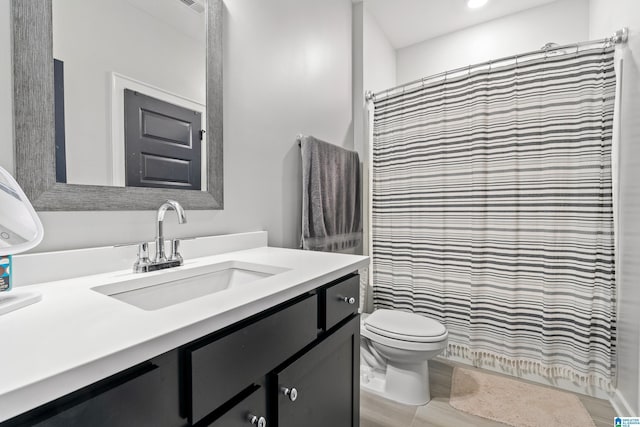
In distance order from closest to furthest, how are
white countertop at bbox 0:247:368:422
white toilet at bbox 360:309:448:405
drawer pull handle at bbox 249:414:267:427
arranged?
white countertop at bbox 0:247:368:422
drawer pull handle at bbox 249:414:267:427
white toilet at bbox 360:309:448:405

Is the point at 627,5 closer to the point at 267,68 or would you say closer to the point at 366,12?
the point at 366,12

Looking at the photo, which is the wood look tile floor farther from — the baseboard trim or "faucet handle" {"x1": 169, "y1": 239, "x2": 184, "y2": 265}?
"faucet handle" {"x1": 169, "y1": 239, "x2": 184, "y2": 265}

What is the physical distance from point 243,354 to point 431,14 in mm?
2886

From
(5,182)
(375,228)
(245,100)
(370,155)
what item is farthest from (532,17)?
(5,182)

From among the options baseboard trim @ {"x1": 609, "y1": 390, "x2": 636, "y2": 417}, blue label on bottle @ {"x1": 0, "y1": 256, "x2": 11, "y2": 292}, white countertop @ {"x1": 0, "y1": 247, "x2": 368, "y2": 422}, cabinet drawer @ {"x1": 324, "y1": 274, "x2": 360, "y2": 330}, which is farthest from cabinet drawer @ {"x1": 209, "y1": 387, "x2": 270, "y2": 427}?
baseboard trim @ {"x1": 609, "y1": 390, "x2": 636, "y2": 417}

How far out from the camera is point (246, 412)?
2.10 ft

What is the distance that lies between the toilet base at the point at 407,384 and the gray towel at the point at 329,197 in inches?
30.4

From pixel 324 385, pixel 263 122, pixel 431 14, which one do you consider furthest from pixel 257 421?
pixel 431 14

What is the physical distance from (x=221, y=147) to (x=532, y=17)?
2.73 m

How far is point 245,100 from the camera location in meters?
1.40

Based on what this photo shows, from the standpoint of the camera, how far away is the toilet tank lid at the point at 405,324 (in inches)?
60.4

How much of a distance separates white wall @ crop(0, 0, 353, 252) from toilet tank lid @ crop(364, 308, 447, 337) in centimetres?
66

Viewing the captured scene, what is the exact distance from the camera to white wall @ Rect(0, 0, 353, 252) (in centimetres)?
98

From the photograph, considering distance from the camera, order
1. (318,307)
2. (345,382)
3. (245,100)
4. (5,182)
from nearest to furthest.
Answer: (5,182)
(318,307)
(345,382)
(245,100)
